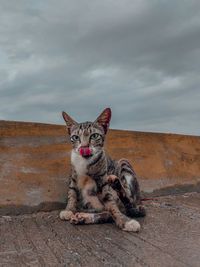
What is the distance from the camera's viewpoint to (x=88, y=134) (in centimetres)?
274

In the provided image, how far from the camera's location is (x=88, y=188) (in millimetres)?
2879

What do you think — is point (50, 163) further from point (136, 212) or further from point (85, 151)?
point (136, 212)

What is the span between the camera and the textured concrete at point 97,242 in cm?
190

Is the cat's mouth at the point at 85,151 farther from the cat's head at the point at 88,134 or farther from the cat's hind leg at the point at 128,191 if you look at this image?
the cat's hind leg at the point at 128,191

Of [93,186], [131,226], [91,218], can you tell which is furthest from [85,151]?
[131,226]

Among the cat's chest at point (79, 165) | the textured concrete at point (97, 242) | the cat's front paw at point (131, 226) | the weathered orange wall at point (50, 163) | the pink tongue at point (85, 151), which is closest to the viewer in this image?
the textured concrete at point (97, 242)

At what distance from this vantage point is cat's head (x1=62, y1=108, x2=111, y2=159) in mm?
2709

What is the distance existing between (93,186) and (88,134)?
0.59m

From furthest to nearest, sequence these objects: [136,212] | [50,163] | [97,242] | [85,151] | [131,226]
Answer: [50,163] → [136,212] → [85,151] → [131,226] → [97,242]

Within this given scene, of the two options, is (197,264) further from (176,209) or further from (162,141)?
(162,141)

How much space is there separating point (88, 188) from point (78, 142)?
0.54 meters

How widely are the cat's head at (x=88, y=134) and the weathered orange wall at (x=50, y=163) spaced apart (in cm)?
80

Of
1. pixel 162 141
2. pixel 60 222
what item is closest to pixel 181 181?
pixel 162 141

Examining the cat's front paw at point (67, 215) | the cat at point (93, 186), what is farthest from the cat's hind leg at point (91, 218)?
the cat's front paw at point (67, 215)
